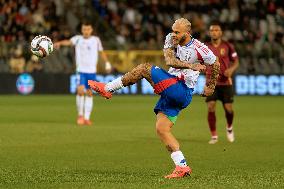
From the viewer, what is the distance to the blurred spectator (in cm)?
3372

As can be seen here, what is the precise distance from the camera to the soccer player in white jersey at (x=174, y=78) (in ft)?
37.2

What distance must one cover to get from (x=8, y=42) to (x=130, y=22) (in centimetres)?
638

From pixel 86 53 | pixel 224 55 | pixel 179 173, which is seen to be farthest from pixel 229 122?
pixel 179 173

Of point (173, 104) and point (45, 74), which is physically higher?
point (173, 104)

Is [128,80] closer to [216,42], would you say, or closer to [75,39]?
[216,42]

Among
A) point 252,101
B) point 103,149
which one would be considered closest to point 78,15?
point 252,101

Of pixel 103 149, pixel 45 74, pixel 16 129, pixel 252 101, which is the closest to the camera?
pixel 103 149

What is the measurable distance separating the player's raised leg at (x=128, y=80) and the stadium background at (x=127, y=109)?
112 centimetres

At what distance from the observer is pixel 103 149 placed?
1533 cm

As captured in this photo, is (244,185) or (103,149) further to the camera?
(103,149)

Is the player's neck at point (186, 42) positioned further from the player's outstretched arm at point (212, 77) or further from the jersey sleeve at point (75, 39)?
the jersey sleeve at point (75, 39)

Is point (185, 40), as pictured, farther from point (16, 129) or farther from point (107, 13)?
point (107, 13)

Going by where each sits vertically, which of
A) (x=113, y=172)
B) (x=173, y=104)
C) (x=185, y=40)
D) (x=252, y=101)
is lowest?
(x=252, y=101)

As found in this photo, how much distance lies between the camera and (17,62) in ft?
111
